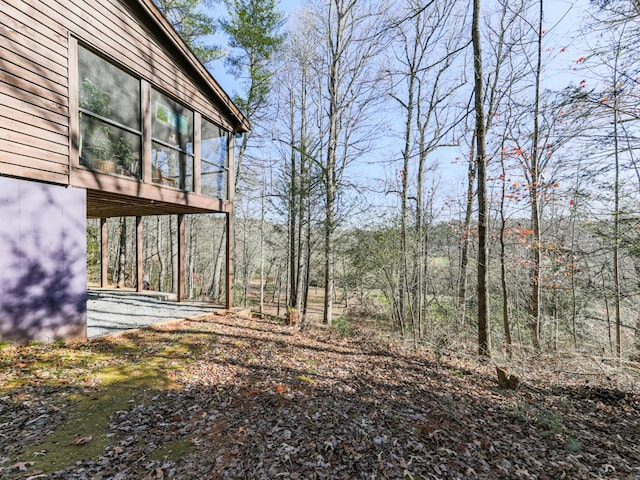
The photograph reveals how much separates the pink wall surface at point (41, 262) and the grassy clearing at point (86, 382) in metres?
0.30

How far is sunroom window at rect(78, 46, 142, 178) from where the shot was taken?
4.35 m

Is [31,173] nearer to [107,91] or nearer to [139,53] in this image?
[107,91]

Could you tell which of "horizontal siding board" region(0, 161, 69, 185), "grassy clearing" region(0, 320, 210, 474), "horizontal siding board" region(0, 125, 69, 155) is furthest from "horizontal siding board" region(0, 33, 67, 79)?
"grassy clearing" region(0, 320, 210, 474)

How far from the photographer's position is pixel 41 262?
3787mm

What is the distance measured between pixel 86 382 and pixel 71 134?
11.4 feet

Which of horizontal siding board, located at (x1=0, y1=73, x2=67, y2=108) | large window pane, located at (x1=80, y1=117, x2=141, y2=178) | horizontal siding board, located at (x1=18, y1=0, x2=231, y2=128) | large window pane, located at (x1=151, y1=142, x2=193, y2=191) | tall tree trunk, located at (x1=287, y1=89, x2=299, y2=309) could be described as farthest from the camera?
tall tree trunk, located at (x1=287, y1=89, x2=299, y2=309)

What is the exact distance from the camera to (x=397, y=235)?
7.26 meters

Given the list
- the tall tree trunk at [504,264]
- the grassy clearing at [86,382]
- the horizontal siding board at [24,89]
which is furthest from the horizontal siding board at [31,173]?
the tall tree trunk at [504,264]

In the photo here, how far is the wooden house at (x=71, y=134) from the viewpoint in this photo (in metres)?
3.56

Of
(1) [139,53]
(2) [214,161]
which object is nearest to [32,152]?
(1) [139,53]

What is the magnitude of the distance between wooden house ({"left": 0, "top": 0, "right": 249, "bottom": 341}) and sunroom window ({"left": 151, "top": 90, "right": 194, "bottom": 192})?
0.08 feet

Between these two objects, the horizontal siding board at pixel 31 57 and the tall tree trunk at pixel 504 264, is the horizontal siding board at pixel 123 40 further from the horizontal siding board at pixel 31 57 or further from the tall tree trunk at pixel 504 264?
the tall tree trunk at pixel 504 264

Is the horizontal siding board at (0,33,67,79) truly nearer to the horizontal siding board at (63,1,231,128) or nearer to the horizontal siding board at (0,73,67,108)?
the horizontal siding board at (0,73,67,108)

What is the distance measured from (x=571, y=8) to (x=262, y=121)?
31.7 ft
